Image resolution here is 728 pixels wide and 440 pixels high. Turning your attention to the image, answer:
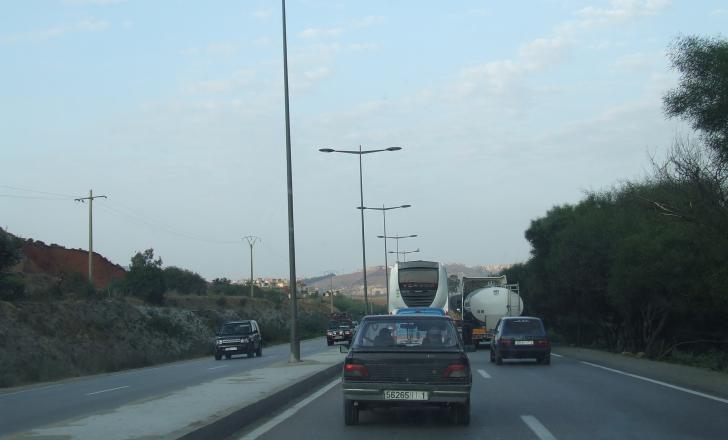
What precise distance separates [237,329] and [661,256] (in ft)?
75.2

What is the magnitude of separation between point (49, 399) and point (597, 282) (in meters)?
31.3

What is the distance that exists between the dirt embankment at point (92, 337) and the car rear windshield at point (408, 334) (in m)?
20.9

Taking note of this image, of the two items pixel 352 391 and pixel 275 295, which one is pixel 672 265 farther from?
pixel 275 295

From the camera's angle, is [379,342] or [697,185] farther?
[697,185]

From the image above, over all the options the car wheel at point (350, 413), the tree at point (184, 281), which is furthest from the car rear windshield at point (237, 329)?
the tree at point (184, 281)

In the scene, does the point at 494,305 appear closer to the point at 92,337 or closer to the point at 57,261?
the point at 92,337

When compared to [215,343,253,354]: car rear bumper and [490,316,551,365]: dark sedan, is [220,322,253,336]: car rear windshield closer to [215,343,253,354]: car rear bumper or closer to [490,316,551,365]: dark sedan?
[215,343,253,354]: car rear bumper

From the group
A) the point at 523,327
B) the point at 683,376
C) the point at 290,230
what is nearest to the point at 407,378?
the point at 683,376

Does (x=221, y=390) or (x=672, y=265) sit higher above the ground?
(x=672, y=265)

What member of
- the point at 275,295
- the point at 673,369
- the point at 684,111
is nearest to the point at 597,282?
the point at 673,369

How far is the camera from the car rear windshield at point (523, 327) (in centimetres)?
2934

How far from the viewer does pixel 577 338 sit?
58.0m

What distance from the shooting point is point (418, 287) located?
121 ft

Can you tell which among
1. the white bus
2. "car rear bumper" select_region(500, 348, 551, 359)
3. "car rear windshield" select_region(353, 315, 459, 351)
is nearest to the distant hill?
the white bus
